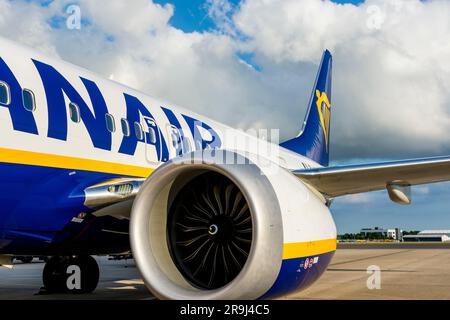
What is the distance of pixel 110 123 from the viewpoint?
258 inches

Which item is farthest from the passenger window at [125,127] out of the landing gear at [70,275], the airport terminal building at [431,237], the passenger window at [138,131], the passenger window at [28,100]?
the airport terminal building at [431,237]

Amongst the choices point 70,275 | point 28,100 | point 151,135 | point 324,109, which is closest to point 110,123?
point 151,135

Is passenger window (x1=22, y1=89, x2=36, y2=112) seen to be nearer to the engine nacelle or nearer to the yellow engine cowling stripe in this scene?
the engine nacelle

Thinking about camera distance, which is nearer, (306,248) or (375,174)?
(306,248)

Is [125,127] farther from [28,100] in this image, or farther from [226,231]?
[226,231]

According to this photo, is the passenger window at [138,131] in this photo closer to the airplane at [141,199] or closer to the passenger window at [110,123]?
the airplane at [141,199]

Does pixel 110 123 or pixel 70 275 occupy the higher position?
pixel 110 123

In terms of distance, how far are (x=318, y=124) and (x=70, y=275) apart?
9.39 m

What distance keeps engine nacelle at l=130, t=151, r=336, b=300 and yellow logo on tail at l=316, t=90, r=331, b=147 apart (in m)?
10.9

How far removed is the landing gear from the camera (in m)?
9.13

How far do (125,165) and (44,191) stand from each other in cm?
130

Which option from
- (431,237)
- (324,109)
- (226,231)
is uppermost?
(324,109)

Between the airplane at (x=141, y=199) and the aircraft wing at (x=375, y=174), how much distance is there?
0.10 feet
